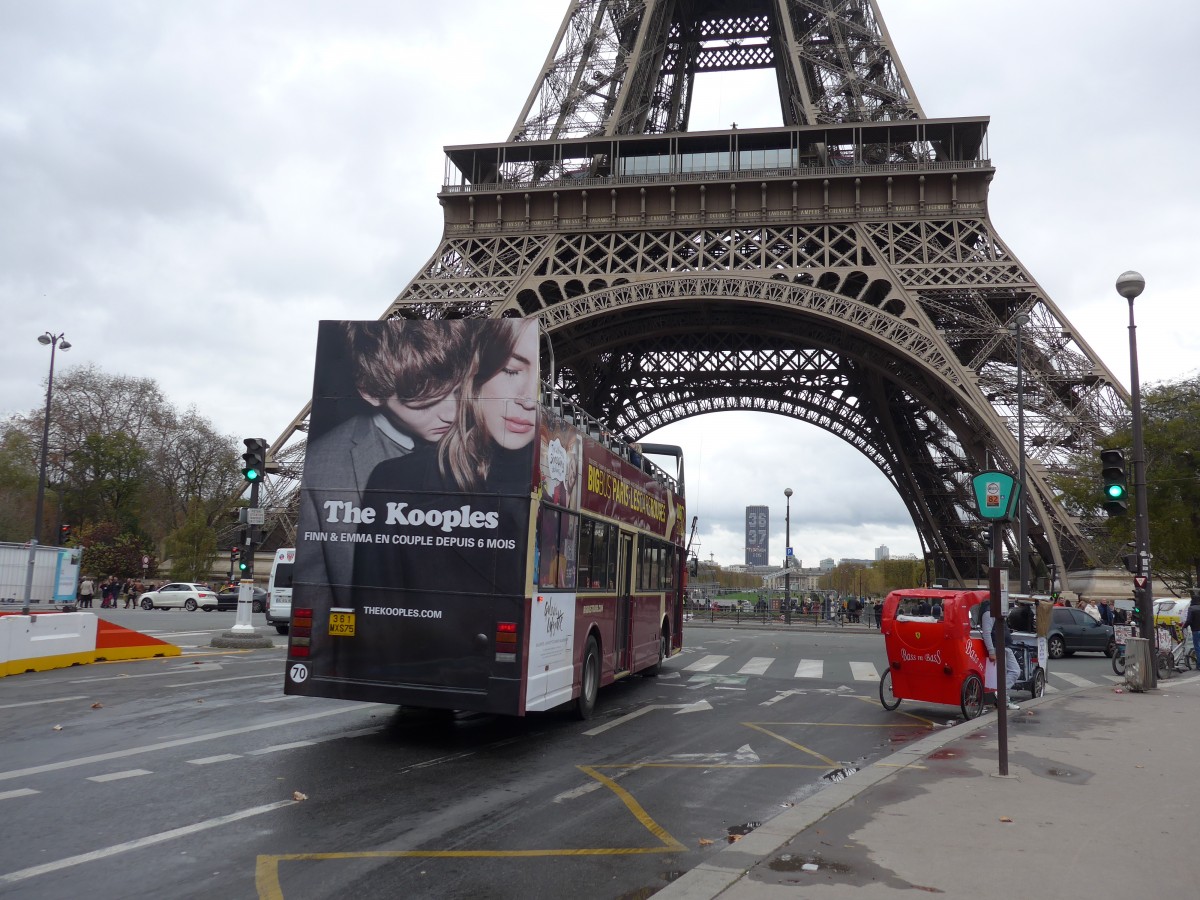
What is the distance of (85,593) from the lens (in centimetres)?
4056

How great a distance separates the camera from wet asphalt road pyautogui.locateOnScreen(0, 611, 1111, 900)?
5184mm

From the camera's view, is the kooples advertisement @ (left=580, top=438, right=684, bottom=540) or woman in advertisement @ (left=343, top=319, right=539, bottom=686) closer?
woman in advertisement @ (left=343, top=319, right=539, bottom=686)

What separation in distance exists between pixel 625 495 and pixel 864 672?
27.4 feet

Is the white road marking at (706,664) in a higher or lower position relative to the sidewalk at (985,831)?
lower

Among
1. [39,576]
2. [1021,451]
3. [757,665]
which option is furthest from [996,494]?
[1021,451]

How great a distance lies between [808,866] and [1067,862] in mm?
1598

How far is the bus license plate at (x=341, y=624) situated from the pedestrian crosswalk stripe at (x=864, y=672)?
11033mm

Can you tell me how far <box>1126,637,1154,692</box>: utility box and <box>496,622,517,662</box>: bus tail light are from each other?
11.3 metres

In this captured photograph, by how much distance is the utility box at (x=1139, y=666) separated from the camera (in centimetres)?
1465

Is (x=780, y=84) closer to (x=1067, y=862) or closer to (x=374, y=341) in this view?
(x=374, y=341)

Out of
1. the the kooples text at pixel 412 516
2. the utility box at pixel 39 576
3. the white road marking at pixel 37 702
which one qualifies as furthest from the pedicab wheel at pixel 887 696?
the utility box at pixel 39 576

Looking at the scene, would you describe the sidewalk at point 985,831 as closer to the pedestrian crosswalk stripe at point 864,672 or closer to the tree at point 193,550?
the pedestrian crosswalk stripe at point 864,672

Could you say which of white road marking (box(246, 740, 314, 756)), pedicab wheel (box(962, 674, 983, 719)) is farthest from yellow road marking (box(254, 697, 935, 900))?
pedicab wheel (box(962, 674, 983, 719))

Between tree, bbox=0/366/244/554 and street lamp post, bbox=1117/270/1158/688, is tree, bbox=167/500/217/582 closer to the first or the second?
tree, bbox=0/366/244/554
